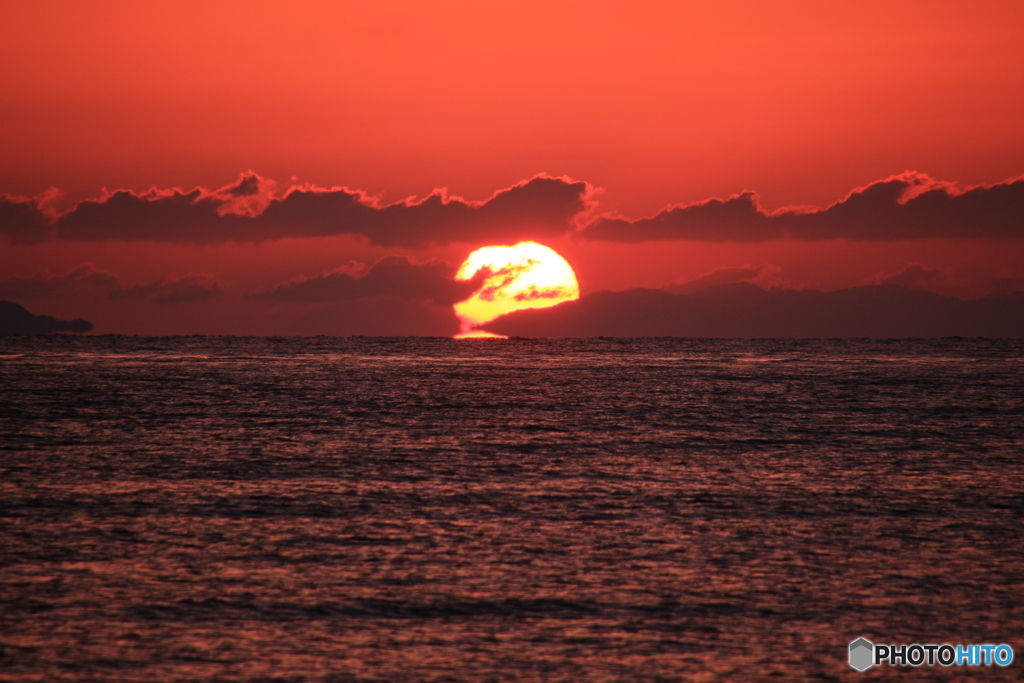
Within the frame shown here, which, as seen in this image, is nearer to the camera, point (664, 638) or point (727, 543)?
point (664, 638)

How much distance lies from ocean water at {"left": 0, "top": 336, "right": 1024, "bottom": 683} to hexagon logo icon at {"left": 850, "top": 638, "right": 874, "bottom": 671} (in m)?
0.26

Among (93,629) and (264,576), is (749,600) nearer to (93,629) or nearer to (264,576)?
(264,576)

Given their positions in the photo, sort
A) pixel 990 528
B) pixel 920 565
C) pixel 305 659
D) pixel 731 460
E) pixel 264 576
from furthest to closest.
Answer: pixel 731 460
pixel 990 528
pixel 920 565
pixel 264 576
pixel 305 659

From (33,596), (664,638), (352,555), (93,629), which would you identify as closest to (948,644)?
(664,638)

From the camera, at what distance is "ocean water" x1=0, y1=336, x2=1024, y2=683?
18750 millimetres

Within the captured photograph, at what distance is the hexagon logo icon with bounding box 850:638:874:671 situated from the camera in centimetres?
1839

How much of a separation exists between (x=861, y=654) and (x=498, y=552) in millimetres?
10639

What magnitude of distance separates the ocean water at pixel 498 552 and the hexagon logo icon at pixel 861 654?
258 mm

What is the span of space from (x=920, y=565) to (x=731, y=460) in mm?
21579

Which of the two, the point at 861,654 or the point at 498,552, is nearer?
the point at 861,654

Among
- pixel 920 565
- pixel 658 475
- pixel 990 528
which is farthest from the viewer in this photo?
pixel 658 475

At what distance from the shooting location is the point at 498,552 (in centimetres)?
2661

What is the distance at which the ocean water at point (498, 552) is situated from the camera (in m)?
18.8

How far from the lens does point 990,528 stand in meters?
30.4
